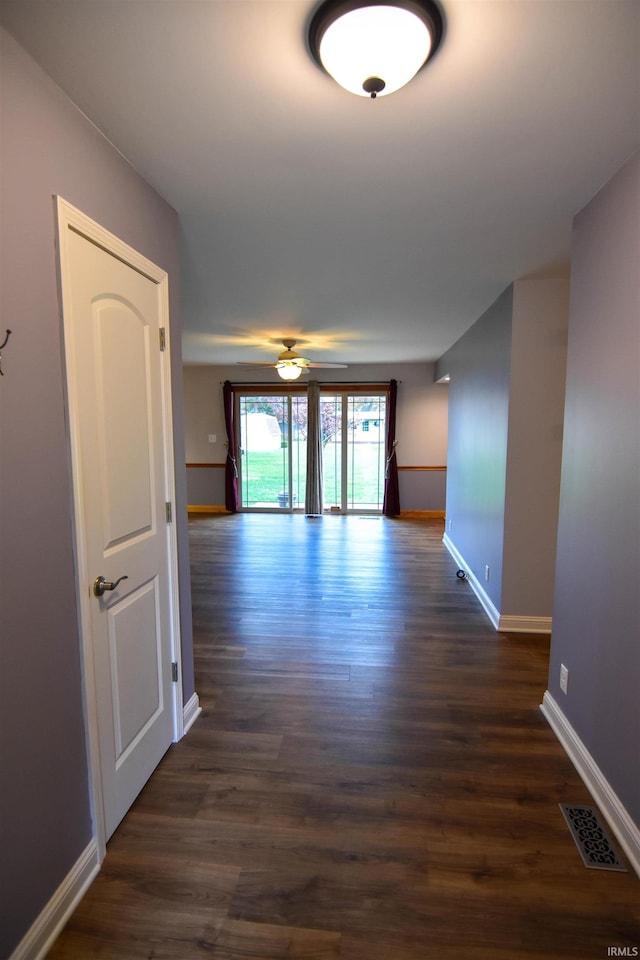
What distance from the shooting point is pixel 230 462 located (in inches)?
297

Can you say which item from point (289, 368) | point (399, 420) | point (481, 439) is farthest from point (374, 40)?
point (399, 420)

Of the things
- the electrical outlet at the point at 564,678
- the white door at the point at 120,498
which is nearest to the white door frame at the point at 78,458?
the white door at the point at 120,498

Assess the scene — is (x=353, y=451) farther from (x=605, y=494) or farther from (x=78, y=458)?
(x=78, y=458)

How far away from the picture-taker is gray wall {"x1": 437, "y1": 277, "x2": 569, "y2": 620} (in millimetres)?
3078

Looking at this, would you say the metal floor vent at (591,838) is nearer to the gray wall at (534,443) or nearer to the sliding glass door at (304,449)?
the gray wall at (534,443)

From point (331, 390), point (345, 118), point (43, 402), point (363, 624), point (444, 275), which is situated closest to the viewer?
point (43, 402)

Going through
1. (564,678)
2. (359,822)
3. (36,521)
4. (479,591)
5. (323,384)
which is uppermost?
(323,384)

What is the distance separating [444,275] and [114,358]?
2249 mm

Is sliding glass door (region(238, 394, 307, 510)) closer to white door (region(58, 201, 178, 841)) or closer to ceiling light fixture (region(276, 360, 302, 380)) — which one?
ceiling light fixture (region(276, 360, 302, 380))

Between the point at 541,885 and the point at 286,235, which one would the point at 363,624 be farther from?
the point at 286,235

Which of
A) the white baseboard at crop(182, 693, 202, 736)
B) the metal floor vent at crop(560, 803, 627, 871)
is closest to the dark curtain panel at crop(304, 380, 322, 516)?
the white baseboard at crop(182, 693, 202, 736)

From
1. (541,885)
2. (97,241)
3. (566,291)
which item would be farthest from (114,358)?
(566,291)

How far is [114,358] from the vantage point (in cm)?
159

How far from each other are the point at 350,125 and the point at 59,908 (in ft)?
8.57
